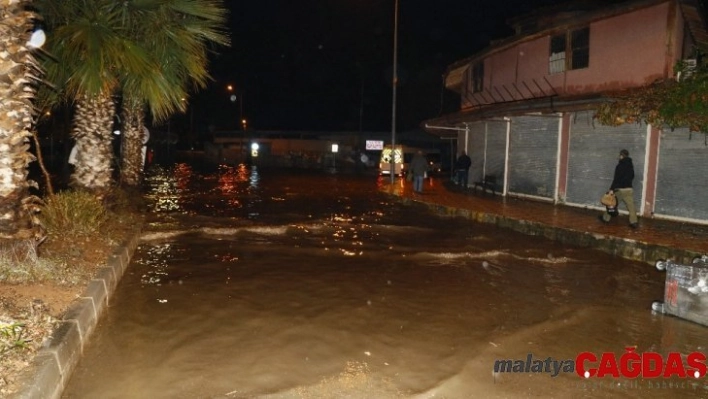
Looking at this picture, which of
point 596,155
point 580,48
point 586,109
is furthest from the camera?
point 580,48

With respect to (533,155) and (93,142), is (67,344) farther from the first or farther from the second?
(533,155)

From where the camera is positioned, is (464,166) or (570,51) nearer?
(570,51)

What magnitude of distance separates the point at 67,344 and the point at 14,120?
3.05m

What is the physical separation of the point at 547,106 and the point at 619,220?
13.6ft

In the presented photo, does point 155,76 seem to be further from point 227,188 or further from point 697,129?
point 227,188

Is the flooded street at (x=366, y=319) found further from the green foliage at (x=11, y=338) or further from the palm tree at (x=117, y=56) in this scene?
the palm tree at (x=117, y=56)

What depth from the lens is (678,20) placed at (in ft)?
47.5

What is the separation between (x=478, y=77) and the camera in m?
24.5

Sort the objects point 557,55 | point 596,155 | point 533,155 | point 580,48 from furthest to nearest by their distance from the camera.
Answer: point 533,155 → point 557,55 → point 580,48 → point 596,155

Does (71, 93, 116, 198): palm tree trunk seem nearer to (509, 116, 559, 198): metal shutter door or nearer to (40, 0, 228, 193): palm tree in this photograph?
(40, 0, 228, 193): palm tree

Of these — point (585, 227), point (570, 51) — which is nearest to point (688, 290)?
point (585, 227)

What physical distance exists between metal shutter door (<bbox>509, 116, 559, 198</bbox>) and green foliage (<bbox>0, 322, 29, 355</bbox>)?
16310mm

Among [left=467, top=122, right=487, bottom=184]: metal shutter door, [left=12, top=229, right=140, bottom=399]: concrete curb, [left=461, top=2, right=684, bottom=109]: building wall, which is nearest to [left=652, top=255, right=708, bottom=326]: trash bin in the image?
[left=12, top=229, right=140, bottom=399]: concrete curb

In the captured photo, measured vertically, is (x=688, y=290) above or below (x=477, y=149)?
below
